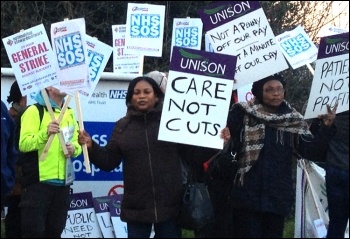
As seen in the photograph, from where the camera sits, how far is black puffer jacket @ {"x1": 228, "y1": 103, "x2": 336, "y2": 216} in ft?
22.8

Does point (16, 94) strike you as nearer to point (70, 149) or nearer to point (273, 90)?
point (70, 149)

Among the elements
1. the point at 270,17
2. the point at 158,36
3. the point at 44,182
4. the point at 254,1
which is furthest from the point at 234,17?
the point at 270,17

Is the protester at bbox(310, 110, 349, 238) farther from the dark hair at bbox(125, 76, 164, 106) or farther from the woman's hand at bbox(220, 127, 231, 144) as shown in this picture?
the dark hair at bbox(125, 76, 164, 106)

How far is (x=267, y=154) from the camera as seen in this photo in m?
6.96

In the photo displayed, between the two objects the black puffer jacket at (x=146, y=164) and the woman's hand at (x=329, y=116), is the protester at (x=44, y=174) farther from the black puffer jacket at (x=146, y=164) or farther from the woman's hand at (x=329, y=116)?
the woman's hand at (x=329, y=116)

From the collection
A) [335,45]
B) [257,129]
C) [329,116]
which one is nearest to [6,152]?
[257,129]

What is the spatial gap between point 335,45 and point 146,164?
1.89 meters

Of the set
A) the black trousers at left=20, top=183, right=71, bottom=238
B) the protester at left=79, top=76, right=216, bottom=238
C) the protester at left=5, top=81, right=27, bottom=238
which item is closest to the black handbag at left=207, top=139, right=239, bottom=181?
the protester at left=79, top=76, right=216, bottom=238

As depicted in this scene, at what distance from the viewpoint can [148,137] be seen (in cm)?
667

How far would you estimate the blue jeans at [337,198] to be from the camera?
691 cm

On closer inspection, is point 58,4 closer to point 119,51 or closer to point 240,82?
point 119,51

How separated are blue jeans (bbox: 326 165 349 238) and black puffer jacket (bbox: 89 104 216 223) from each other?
100 cm

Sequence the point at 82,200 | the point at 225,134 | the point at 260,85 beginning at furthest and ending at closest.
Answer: the point at 82,200 → the point at 260,85 → the point at 225,134

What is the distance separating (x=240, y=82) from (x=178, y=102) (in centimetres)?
83
